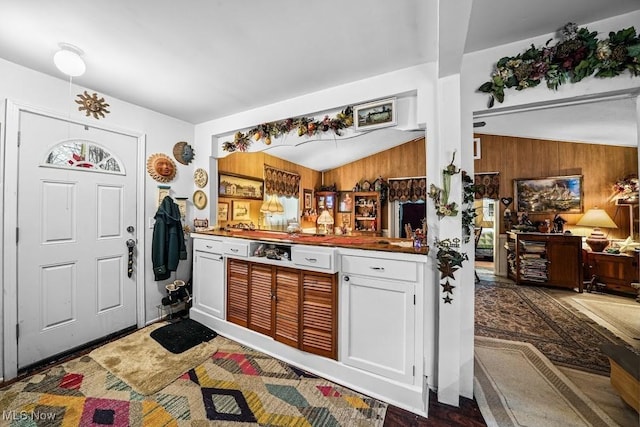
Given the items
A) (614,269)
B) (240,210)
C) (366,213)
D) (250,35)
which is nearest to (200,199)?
(240,210)

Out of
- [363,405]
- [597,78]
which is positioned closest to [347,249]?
[363,405]

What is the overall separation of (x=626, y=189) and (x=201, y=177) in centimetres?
649

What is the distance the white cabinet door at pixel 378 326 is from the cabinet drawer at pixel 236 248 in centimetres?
101

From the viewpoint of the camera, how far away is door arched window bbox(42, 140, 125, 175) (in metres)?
2.08

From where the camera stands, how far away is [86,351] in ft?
7.11

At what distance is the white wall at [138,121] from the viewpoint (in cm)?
188

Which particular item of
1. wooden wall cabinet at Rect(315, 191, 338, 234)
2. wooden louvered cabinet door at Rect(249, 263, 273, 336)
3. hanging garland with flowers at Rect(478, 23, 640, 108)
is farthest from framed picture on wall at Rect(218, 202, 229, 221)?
hanging garland with flowers at Rect(478, 23, 640, 108)

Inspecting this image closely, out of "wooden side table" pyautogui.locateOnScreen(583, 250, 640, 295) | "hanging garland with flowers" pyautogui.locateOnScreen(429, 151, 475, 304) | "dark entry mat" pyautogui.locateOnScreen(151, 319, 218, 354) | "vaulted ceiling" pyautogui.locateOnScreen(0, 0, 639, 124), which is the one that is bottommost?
"dark entry mat" pyautogui.locateOnScreen(151, 319, 218, 354)

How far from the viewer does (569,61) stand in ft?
4.56

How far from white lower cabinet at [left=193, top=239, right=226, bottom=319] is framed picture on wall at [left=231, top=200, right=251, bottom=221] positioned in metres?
0.82

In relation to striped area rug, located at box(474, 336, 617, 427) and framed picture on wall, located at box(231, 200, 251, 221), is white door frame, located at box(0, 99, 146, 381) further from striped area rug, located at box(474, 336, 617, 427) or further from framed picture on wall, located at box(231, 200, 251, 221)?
striped area rug, located at box(474, 336, 617, 427)

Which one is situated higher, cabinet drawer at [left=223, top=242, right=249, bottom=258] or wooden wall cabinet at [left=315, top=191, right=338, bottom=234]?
wooden wall cabinet at [left=315, top=191, right=338, bottom=234]

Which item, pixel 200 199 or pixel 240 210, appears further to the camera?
pixel 240 210

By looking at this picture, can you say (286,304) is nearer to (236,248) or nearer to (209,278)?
(236,248)
